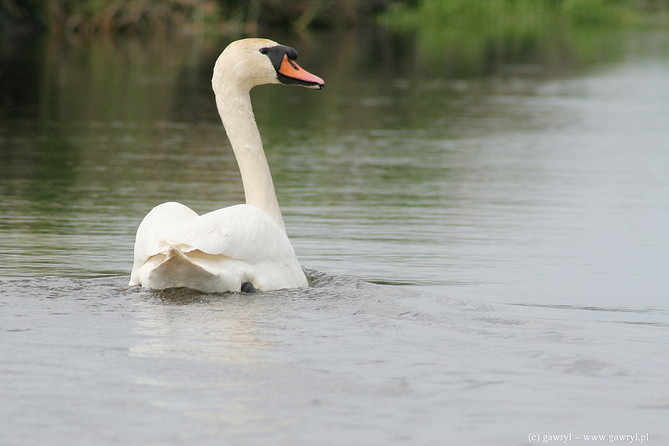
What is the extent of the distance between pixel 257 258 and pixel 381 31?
53.7m

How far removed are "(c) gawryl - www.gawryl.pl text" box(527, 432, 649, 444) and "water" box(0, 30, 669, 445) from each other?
2 centimetres

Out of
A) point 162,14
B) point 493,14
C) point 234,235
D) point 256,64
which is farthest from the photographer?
point 493,14

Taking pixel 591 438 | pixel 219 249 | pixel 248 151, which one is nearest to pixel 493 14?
pixel 248 151

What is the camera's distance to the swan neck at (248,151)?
28.1 feet

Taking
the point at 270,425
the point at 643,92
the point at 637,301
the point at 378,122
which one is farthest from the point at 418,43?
the point at 270,425

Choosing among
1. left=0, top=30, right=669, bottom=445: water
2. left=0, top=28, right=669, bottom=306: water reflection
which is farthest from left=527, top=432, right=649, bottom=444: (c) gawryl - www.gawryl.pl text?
left=0, top=28, right=669, bottom=306: water reflection

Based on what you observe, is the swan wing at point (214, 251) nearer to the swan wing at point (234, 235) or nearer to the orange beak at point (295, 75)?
the swan wing at point (234, 235)

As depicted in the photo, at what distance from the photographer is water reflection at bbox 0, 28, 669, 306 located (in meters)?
9.47

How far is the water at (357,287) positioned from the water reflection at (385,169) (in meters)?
0.05

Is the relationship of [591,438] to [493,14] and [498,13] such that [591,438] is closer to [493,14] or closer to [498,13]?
[493,14]

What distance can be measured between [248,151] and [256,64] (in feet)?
1.96

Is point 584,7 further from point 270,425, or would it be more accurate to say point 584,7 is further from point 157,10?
point 270,425

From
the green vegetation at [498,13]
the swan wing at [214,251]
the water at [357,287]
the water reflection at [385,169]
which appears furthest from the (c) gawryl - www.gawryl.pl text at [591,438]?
the green vegetation at [498,13]

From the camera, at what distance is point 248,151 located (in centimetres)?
884
